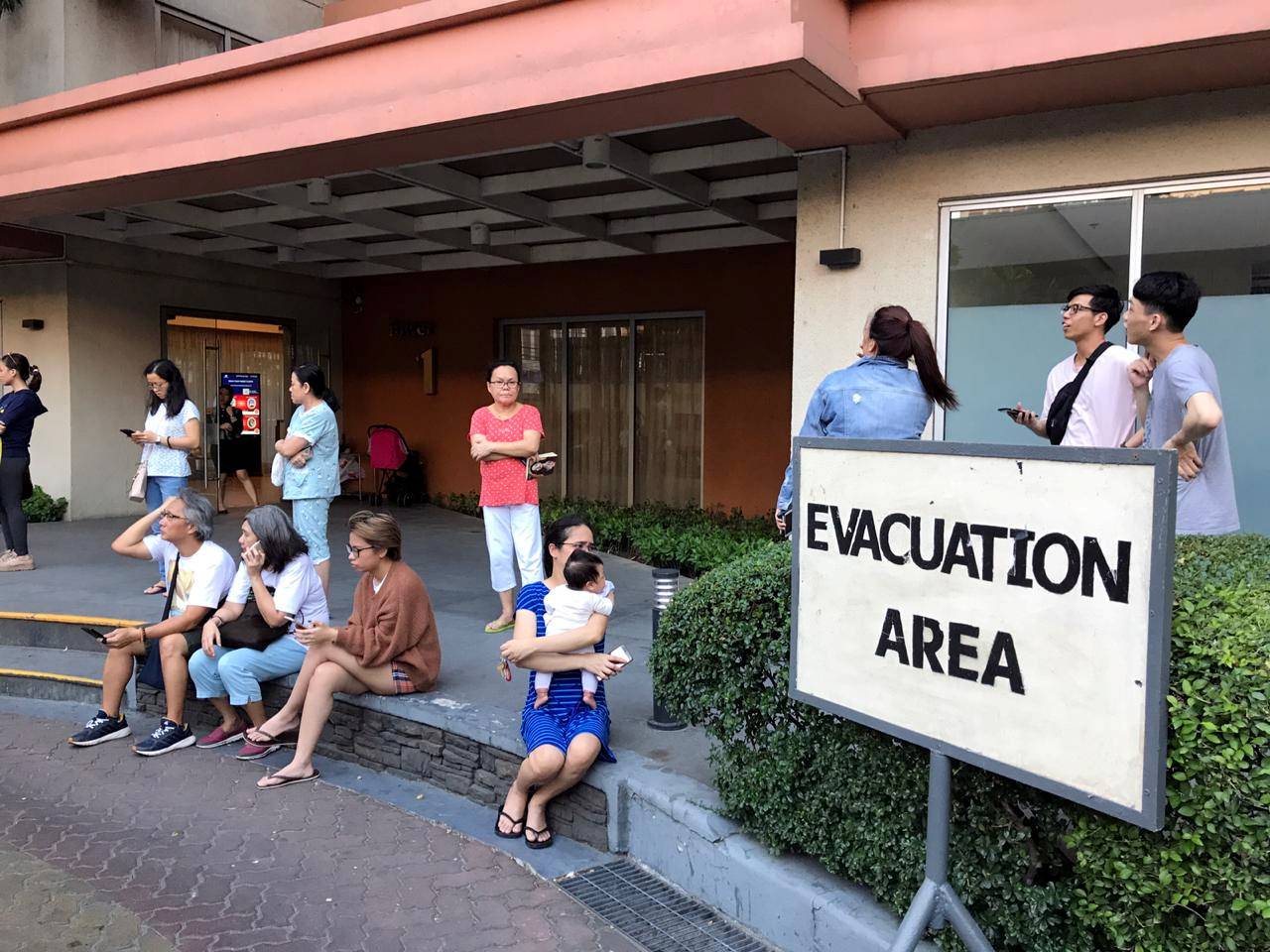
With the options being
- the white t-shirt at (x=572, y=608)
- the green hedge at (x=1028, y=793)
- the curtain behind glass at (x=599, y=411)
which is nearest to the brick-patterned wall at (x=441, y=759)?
the white t-shirt at (x=572, y=608)

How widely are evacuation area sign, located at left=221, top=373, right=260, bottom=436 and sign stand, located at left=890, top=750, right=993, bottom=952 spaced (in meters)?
12.4

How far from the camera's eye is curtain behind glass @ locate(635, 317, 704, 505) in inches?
472

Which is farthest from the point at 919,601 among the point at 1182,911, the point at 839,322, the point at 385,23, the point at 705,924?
the point at 385,23

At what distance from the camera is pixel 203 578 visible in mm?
5305

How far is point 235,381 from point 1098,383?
11.9 m

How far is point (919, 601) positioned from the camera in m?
2.48

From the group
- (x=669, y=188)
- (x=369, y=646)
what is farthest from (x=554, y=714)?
(x=669, y=188)

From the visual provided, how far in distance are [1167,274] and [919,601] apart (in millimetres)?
2072

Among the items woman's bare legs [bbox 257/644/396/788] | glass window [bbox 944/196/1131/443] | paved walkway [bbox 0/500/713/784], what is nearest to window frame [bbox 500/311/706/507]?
paved walkway [bbox 0/500/713/784]

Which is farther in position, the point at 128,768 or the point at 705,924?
the point at 128,768

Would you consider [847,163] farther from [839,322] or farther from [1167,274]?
[1167,274]

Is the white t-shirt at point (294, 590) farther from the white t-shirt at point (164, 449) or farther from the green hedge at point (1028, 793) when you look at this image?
the white t-shirt at point (164, 449)

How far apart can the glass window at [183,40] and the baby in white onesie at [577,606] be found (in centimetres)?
991

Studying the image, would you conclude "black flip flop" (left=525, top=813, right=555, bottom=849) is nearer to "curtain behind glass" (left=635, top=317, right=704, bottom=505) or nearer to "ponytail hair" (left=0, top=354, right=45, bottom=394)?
"ponytail hair" (left=0, top=354, right=45, bottom=394)
